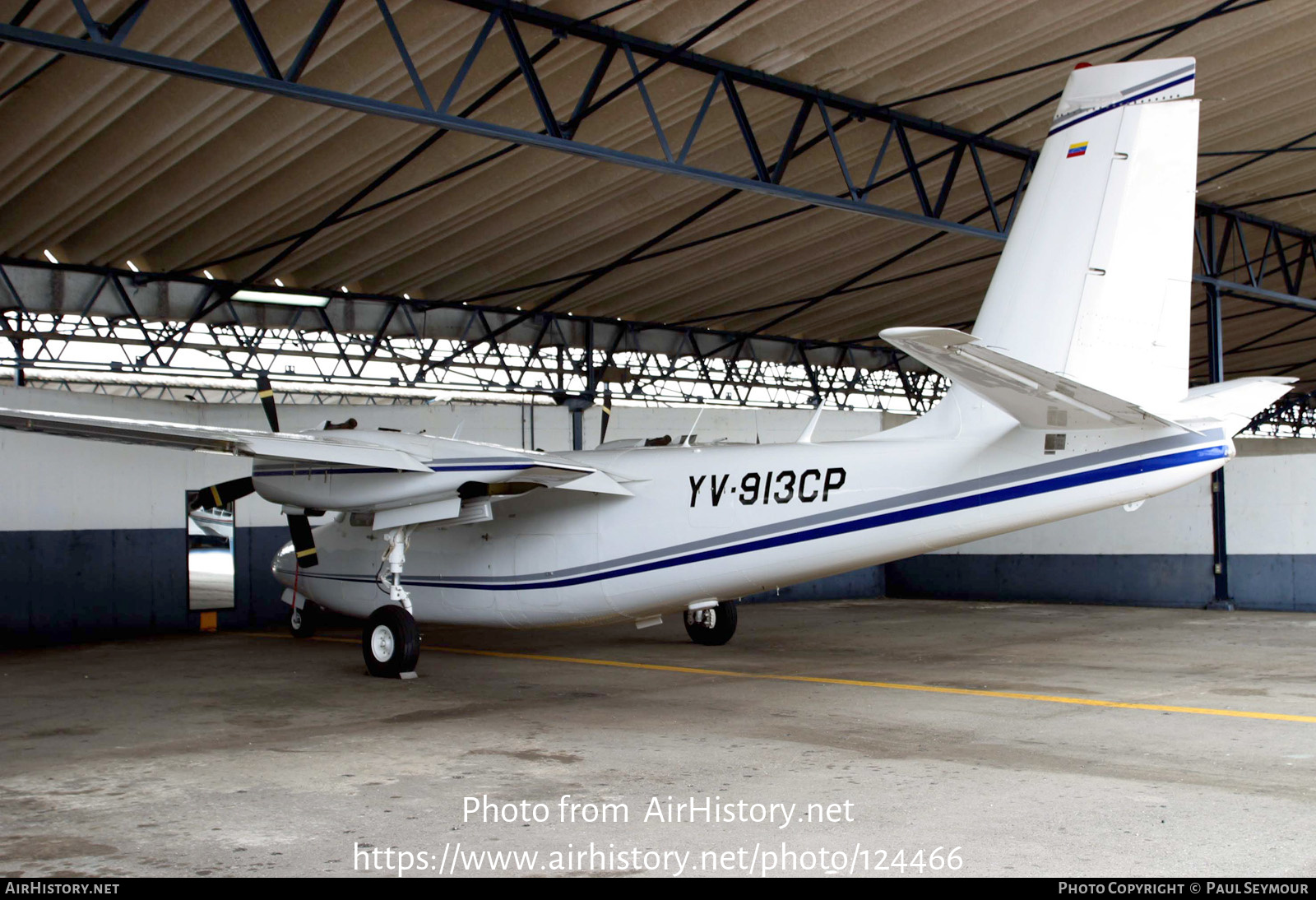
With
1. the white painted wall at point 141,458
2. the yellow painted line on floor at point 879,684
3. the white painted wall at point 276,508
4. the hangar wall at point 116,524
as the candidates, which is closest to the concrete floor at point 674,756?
the yellow painted line on floor at point 879,684

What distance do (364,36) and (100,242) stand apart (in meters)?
8.28

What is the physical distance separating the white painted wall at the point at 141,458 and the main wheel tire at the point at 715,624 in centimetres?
526

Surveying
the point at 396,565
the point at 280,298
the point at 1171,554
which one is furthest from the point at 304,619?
the point at 1171,554

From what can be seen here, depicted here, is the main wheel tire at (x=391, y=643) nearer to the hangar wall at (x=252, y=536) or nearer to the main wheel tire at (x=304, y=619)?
the main wheel tire at (x=304, y=619)

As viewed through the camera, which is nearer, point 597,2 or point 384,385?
point 597,2

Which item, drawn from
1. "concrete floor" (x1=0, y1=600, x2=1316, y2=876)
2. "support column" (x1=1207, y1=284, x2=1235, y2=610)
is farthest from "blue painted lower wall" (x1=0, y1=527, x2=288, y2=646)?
"support column" (x1=1207, y1=284, x2=1235, y2=610)

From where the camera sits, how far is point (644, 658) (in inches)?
587

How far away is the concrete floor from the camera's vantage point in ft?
19.6

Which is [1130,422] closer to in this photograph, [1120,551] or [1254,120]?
[1254,120]

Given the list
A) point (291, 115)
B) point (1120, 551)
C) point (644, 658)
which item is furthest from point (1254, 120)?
point (291, 115)

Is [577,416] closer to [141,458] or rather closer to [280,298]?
[280,298]

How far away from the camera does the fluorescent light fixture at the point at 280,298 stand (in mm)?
20828

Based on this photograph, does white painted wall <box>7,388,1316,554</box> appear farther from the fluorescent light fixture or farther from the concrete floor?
the concrete floor

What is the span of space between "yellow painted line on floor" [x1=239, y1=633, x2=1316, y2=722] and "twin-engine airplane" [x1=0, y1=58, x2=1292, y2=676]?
3.15 feet
